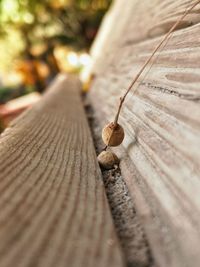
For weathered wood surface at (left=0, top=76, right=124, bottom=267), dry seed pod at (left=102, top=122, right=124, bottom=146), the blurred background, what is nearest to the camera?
weathered wood surface at (left=0, top=76, right=124, bottom=267)

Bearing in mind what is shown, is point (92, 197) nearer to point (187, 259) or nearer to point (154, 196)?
point (154, 196)

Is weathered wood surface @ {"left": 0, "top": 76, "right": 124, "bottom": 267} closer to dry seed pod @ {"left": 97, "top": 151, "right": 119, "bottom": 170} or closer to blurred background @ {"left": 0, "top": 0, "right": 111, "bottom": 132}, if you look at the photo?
dry seed pod @ {"left": 97, "top": 151, "right": 119, "bottom": 170}

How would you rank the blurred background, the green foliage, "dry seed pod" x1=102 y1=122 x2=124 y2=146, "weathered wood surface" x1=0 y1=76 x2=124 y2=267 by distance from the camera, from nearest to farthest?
"weathered wood surface" x1=0 y1=76 x2=124 y2=267, "dry seed pod" x1=102 y1=122 x2=124 y2=146, the blurred background, the green foliage

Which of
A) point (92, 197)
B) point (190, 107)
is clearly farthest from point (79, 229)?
point (190, 107)

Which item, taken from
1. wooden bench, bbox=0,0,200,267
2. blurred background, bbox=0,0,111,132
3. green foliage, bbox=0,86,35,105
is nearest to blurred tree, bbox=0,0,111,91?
blurred background, bbox=0,0,111,132

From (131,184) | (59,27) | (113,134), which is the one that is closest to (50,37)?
(59,27)

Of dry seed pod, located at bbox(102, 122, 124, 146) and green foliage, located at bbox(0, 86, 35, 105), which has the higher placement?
dry seed pod, located at bbox(102, 122, 124, 146)

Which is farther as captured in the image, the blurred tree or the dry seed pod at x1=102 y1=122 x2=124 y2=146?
the blurred tree
